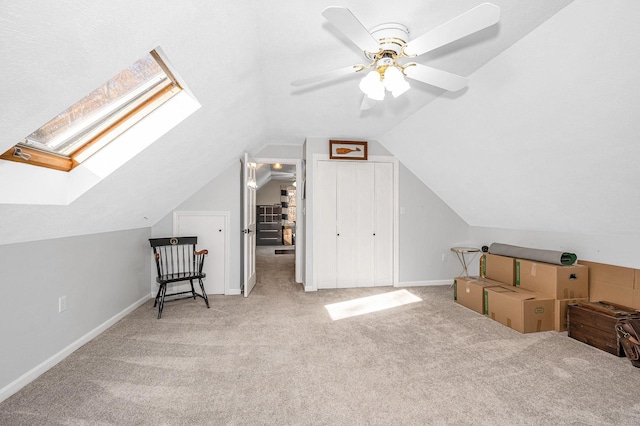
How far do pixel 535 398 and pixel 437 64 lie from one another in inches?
98.6

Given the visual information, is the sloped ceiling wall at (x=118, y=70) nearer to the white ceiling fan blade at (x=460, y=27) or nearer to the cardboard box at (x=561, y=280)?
the white ceiling fan blade at (x=460, y=27)

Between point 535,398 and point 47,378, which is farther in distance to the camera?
point 47,378

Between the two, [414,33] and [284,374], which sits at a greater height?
[414,33]

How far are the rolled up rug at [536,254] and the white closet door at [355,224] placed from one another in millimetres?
1754

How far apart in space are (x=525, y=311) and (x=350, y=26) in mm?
3107

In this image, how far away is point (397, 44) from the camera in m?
1.87

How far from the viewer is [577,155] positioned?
2494 mm

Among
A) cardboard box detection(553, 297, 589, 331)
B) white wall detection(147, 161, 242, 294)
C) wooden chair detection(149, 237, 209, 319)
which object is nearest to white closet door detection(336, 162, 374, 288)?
white wall detection(147, 161, 242, 294)

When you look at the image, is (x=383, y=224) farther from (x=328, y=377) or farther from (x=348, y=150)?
(x=328, y=377)

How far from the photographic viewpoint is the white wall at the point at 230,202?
4.39m

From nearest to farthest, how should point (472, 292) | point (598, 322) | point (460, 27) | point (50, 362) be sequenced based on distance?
point (460, 27), point (50, 362), point (598, 322), point (472, 292)

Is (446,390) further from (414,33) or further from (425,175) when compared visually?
(425,175)

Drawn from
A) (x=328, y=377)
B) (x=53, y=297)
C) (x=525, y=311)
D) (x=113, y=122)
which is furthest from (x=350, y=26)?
(x=525, y=311)

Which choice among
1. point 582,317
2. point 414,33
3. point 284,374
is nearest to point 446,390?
point 284,374
